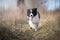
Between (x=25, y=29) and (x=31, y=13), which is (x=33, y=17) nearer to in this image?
(x=31, y=13)

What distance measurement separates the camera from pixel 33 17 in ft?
4.55

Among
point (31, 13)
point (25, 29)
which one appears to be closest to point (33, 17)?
point (31, 13)

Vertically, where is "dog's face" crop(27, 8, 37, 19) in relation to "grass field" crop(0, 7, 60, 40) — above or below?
above

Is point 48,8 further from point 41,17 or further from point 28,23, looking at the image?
point 28,23

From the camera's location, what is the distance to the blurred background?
1411 mm

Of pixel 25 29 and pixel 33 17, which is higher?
pixel 33 17

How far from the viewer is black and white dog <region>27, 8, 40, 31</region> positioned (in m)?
1.38

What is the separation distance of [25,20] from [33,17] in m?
0.10

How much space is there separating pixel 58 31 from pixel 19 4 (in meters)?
0.48

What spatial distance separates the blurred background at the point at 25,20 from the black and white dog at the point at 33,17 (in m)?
0.04

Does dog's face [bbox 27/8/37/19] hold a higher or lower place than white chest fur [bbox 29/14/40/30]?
higher

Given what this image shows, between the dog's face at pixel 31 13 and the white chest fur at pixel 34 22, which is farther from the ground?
the dog's face at pixel 31 13

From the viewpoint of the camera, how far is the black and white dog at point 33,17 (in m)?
1.38

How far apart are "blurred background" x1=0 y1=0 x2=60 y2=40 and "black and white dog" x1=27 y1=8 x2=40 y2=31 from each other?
4 cm
